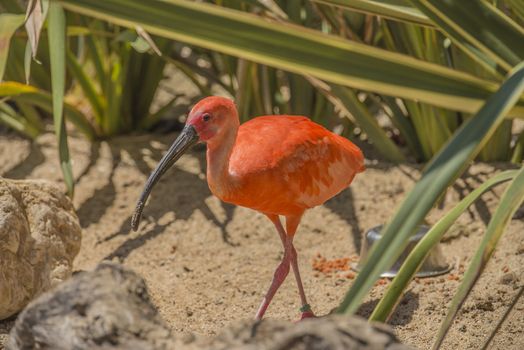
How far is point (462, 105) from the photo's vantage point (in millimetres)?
2010

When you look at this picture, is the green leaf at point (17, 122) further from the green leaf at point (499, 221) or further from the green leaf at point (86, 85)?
the green leaf at point (499, 221)

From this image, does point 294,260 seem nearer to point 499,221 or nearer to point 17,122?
point 499,221

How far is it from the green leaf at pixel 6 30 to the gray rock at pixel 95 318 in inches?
51.5

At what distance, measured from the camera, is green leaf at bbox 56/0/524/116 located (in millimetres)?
2004

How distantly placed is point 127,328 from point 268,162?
149 cm

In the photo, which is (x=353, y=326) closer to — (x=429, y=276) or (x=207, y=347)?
(x=207, y=347)

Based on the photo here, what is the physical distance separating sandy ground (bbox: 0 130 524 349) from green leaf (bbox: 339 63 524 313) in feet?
4.39

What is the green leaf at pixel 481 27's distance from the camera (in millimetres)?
2180

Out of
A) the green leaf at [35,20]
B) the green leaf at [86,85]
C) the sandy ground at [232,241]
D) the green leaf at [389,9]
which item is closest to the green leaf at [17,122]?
the sandy ground at [232,241]

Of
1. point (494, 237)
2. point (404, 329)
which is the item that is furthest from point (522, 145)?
point (494, 237)

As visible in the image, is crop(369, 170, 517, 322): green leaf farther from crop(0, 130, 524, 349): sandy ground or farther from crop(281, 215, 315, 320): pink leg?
crop(281, 215, 315, 320): pink leg

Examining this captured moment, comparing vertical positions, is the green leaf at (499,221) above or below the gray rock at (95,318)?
above

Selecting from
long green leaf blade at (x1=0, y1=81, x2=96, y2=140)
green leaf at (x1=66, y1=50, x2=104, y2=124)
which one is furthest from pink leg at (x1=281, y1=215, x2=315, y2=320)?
green leaf at (x1=66, y1=50, x2=104, y2=124)

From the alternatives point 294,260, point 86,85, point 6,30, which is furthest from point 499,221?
point 86,85
